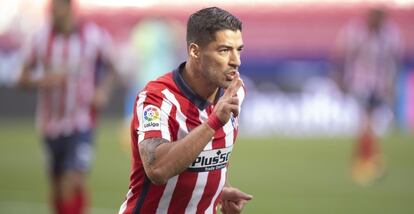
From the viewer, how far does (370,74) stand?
15141 mm

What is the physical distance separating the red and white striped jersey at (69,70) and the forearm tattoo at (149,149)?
4.91 meters

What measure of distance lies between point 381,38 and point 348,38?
712mm

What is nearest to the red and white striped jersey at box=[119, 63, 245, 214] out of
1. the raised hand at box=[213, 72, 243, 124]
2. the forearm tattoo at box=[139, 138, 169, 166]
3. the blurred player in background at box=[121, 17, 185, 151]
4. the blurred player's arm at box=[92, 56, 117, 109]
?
the forearm tattoo at box=[139, 138, 169, 166]

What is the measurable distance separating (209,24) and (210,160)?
2.34 feet

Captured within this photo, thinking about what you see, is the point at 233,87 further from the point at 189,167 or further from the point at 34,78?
the point at 34,78

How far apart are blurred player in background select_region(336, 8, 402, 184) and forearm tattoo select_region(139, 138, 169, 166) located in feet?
31.6

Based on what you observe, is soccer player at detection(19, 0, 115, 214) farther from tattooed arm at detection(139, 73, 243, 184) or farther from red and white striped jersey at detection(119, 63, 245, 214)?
tattooed arm at detection(139, 73, 243, 184)

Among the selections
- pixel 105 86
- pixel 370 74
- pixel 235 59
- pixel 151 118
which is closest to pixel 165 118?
pixel 151 118

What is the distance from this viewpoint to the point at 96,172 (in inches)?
590

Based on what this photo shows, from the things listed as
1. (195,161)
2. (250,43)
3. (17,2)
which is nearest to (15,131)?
(17,2)

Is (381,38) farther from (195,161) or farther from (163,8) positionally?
(195,161)

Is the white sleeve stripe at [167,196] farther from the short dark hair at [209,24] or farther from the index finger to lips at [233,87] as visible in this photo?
the short dark hair at [209,24]

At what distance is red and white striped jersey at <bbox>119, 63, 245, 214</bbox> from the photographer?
5.11 metres

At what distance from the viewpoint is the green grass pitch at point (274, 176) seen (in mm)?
11625
